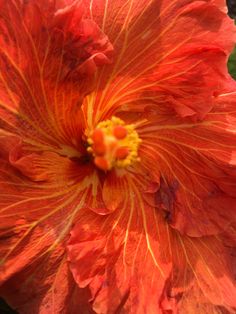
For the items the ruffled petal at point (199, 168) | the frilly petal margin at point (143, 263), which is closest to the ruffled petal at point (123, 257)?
the frilly petal margin at point (143, 263)

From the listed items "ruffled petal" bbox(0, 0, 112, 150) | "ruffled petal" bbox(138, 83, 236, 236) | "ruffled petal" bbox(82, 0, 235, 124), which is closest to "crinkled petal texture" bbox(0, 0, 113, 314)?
"ruffled petal" bbox(0, 0, 112, 150)

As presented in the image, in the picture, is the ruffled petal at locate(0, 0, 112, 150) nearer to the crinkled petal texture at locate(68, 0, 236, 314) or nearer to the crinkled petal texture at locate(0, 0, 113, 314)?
the crinkled petal texture at locate(0, 0, 113, 314)

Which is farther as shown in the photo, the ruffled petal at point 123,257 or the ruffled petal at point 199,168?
the ruffled petal at point 199,168

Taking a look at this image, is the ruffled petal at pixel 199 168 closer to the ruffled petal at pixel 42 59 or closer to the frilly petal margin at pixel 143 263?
the frilly petal margin at pixel 143 263

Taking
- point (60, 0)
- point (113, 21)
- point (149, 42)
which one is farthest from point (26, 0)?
point (149, 42)

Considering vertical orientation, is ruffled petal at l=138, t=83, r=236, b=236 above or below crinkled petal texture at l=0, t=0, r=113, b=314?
below

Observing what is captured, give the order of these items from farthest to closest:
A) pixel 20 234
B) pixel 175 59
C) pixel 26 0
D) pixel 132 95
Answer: pixel 132 95
pixel 175 59
pixel 20 234
pixel 26 0

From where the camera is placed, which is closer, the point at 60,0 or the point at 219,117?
the point at 60,0

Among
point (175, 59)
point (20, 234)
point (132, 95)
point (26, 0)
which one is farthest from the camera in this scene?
point (132, 95)

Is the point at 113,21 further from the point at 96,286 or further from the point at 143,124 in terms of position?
the point at 96,286
